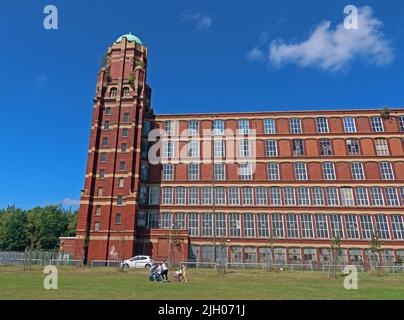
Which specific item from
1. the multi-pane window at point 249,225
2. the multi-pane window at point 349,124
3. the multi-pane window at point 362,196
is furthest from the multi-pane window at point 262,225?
the multi-pane window at point 349,124

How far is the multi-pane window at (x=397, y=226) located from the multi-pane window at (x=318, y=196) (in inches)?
391

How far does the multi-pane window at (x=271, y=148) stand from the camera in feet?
167

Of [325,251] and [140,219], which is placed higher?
[140,219]

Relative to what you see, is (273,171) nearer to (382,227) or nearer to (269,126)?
(269,126)

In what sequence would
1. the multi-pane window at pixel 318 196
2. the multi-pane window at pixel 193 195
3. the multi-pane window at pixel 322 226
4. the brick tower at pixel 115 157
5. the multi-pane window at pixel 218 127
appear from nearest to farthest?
the brick tower at pixel 115 157 < the multi-pane window at pixel 322 226 < the multi-pane window at pixel 318 196 < the multi-pane window at pixel 193 195 < the multi-pane window at pixel 218 127

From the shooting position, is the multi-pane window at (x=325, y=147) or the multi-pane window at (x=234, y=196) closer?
the multi-pane window at (x=234, y=196)

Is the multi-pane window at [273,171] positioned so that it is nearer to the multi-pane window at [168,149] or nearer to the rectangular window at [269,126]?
the rectangular window at [269,126]

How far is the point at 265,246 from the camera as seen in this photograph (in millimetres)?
45625

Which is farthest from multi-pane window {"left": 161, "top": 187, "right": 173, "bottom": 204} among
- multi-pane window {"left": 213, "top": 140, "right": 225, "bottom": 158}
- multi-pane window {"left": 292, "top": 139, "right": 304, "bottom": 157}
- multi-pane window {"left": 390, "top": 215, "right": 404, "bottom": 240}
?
multi-pane window {"left": 390, "top": 215, "right": 404, "bottom": 240}

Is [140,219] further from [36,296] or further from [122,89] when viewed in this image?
[36,296]

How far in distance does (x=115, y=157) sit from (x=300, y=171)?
2937 cm
